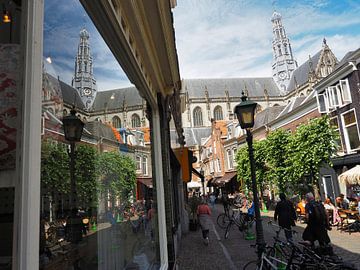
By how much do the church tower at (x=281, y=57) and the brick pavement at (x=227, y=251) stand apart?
67.6 m

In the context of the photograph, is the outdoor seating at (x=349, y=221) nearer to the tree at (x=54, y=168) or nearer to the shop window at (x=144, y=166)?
the shop window at (x=144, y=166)

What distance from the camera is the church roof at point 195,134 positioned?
5645 cm

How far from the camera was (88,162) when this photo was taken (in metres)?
1.97

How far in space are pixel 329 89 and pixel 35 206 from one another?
68.8 ft

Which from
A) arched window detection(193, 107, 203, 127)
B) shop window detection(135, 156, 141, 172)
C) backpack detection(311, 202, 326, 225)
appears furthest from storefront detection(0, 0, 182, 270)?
arched window detection(193, 107, 203, 127)

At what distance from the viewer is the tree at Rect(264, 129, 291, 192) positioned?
18.3 metres

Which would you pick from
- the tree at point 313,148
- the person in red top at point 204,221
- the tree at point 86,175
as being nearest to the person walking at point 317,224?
the person in red top at point 204,221

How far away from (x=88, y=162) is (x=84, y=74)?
65 centimetres

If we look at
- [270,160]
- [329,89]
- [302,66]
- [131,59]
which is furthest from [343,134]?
[302,66]

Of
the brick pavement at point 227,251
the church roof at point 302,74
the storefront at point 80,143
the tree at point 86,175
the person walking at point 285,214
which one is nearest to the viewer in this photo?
the storefront at point 80,143

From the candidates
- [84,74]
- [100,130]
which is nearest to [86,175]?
[100,130]

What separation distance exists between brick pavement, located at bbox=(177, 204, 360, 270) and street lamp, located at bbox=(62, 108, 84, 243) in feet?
19.3

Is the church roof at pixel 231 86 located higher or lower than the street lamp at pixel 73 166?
higher

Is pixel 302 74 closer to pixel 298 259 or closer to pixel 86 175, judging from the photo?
pixel 298 259
